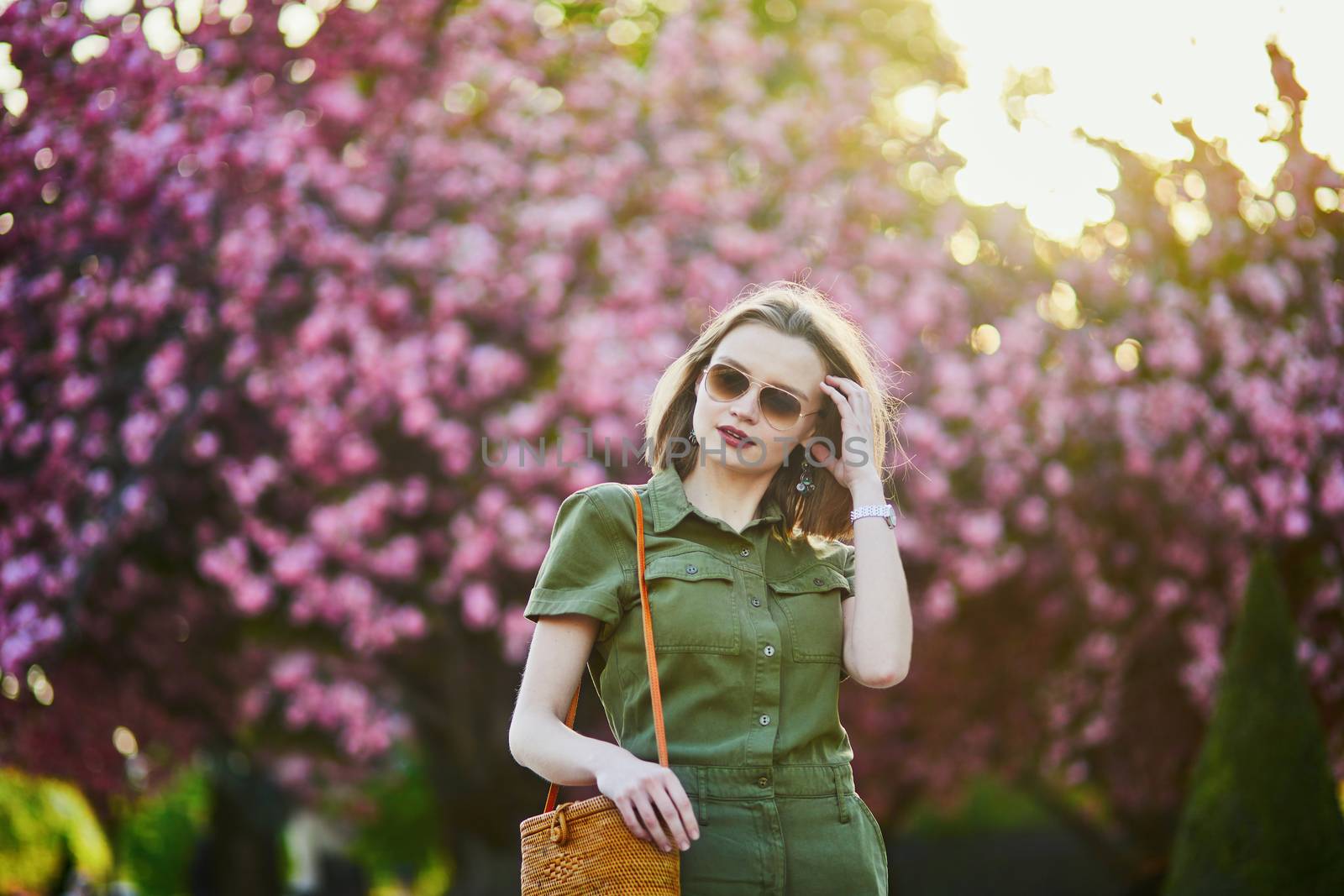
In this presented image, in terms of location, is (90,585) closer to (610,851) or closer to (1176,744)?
(610,851)

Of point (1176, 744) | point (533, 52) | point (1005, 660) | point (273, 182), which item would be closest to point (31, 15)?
point (273, 182)

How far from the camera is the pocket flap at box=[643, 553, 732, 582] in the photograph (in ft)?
7.66

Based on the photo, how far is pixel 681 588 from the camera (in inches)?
91.8

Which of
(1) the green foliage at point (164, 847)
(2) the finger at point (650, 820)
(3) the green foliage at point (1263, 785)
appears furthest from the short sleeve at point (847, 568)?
(1) the green foliage at point (164, 847)

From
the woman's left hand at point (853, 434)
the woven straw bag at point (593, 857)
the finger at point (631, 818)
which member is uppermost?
the woman's left hand at point (853, 434)

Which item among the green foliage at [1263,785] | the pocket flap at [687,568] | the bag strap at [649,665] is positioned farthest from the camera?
the green foliage at [1263,785]

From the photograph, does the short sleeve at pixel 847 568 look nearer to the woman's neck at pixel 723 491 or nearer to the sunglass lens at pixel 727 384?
the woman's neck at pixel 723 491

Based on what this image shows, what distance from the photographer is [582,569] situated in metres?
2.32

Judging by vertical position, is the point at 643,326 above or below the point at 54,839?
above

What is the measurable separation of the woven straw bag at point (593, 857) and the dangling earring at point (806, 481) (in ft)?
2.39

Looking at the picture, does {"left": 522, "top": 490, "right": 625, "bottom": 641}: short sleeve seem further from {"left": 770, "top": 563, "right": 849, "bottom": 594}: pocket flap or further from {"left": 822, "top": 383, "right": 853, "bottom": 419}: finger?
{"left": 822, "top": 383, "right": 853, "bottom": 419}: finger

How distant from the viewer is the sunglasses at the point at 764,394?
2492 millimetres

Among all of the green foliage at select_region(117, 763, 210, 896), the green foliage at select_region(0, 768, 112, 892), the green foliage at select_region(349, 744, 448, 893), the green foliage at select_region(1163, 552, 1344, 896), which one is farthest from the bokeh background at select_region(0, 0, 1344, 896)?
the green foliage at select_region(117, 763, 210, 896)

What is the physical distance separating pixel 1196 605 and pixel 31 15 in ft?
27.4
